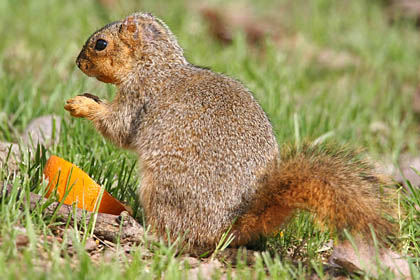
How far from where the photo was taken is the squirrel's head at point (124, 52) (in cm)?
351

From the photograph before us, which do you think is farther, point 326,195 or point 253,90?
point 253,90

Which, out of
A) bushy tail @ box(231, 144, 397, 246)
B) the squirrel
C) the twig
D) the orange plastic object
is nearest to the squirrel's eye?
the squirrel

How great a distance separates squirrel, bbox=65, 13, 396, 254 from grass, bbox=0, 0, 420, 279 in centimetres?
19

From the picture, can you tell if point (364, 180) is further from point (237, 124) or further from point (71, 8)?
point (71, 8)

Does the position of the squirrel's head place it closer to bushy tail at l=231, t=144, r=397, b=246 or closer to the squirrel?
the squirrel

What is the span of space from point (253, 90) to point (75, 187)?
8.23ft

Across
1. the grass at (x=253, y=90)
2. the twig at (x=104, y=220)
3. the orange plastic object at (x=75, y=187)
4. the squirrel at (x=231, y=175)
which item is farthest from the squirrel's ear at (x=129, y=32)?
the twig at (x=104, y=220)

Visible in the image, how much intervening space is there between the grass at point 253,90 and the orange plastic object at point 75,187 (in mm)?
108

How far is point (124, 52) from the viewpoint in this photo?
3545 millimetres

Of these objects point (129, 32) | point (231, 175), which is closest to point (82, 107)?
point (129, 32)

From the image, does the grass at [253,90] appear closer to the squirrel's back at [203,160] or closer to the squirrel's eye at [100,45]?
the squirrel's back at [203,160]

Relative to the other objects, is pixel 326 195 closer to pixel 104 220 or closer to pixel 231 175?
pixel 231 175

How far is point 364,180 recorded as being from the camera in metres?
2.91

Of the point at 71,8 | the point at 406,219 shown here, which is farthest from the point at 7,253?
the point at 71,8
